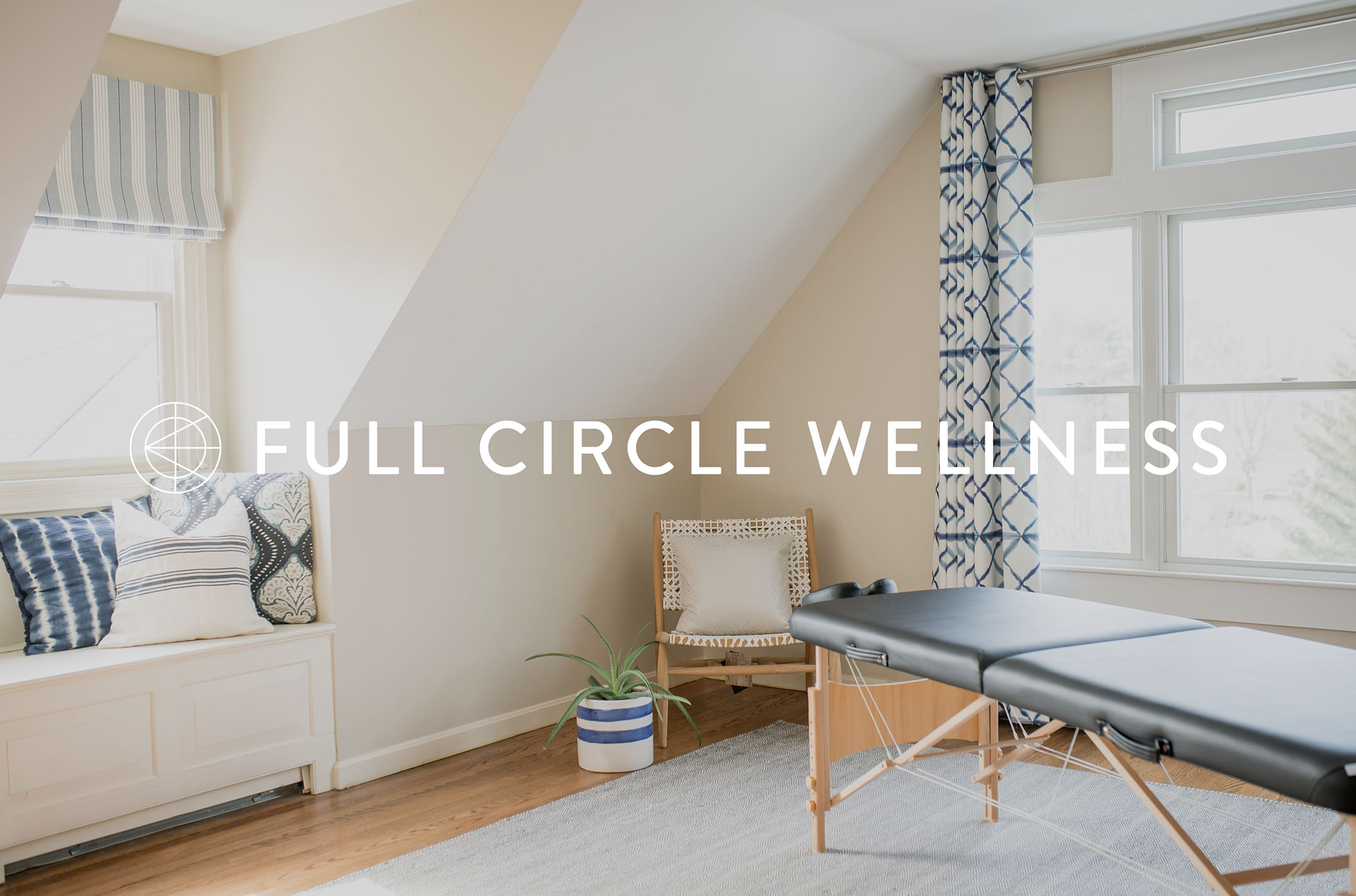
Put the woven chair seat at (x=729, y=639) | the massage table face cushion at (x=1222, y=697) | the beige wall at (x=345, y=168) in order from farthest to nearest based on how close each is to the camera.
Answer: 1. the woven chair seat at (x=729, y=639)
2. the beige wall at (x=345, y=168)
3. the massage table face cushion at (x=1222, y=697)

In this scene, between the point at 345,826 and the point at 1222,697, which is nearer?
the point at 1222,697

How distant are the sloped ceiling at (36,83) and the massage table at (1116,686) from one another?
1.79m

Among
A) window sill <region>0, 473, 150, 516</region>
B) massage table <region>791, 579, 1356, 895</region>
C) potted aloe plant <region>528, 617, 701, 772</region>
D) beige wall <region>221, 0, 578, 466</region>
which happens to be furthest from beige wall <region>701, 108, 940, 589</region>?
window sill <region>0, 473, 150, 516</region>

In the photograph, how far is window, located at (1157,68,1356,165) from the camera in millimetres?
3297

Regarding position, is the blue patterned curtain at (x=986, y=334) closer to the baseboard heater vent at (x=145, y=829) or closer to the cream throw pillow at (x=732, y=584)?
the cream throw pillow at (x=732, y=584)

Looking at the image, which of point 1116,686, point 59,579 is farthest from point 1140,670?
point 59,579

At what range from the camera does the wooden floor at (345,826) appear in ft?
8.66

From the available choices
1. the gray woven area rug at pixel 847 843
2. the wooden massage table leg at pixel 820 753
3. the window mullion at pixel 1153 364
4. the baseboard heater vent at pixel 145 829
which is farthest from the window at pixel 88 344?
the window mullion at pixel 1153 364

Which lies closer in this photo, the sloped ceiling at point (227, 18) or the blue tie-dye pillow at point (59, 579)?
the blue tie-dye pillow at point (59, 579)

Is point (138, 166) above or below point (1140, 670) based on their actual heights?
above

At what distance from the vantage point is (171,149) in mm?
3451

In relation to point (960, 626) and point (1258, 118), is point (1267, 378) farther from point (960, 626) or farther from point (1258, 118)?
point (960, 626)

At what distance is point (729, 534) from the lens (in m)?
4.06

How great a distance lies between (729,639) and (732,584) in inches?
7.9
